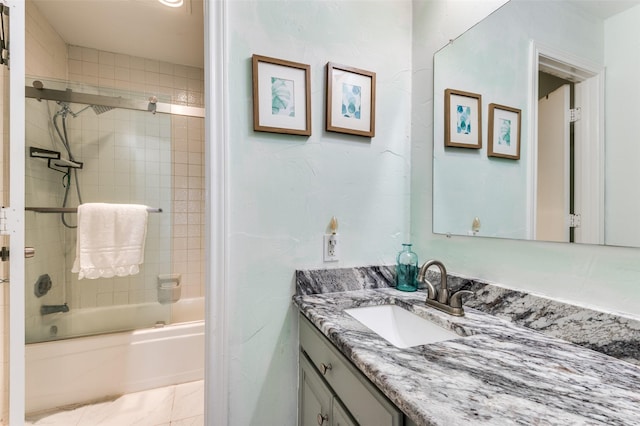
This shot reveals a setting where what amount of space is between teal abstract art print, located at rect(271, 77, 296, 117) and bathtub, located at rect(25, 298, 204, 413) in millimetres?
1558

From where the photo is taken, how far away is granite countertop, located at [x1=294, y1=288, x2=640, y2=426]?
0.42 m

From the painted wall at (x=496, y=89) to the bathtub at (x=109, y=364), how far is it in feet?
5.75

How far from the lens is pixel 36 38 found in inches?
70.0

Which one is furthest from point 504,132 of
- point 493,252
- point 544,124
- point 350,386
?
point 350,386

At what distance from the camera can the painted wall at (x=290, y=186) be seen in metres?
1.02

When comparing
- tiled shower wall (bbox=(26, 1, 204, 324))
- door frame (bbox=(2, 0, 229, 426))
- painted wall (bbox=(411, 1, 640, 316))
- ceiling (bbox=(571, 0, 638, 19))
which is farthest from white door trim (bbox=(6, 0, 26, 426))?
ceiling (bbox=(571, 0, 638, 19))

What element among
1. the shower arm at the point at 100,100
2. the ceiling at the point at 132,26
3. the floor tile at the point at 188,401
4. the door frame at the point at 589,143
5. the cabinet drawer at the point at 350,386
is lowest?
the floor tile at the point at 188,401

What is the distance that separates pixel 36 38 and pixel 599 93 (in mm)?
2828

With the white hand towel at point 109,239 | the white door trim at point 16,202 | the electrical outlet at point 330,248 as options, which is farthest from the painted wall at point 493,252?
the white hand towel at point 109,239

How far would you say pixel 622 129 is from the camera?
2.08 feet

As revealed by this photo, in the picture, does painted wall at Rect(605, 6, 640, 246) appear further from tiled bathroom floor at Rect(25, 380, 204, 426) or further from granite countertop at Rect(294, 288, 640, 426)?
tiled bathroom floor at Rect(25, 380, 204, 426)

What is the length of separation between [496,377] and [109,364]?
80.0 inches

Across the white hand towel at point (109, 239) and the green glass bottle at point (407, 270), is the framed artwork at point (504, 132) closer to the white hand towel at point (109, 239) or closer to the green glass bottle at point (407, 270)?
the green glass bottle at point (407, 270)

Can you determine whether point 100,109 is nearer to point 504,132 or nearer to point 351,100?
A: point 351,100
